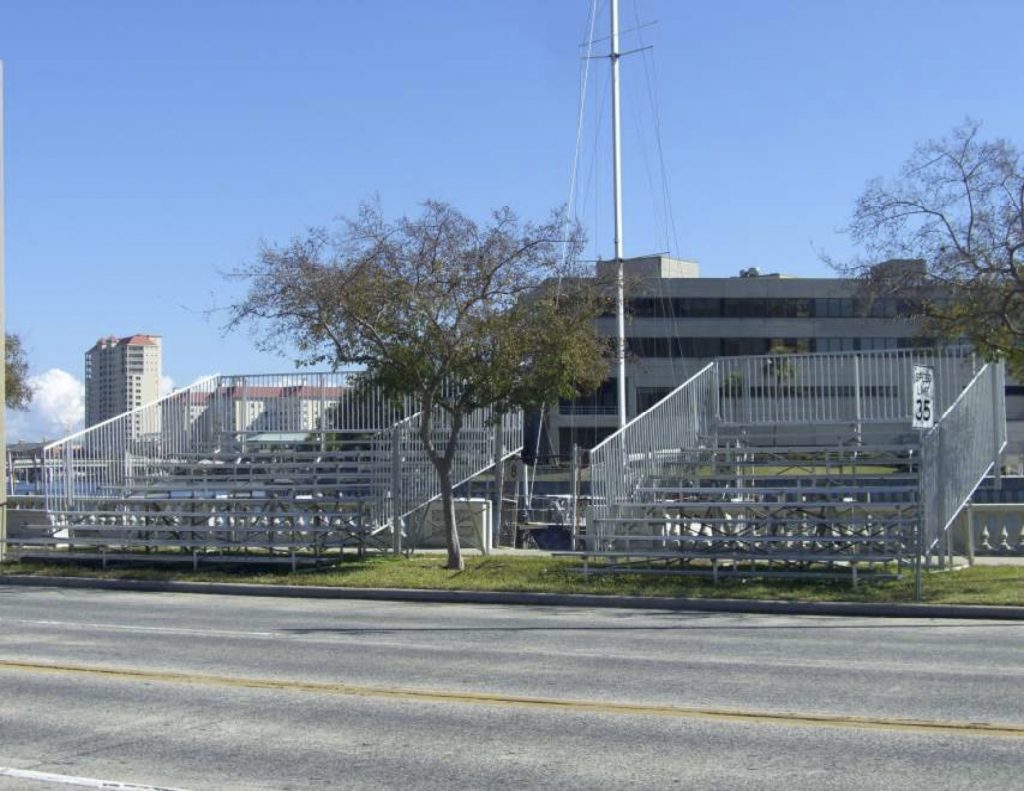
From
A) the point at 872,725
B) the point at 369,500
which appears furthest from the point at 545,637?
the point at 369,500

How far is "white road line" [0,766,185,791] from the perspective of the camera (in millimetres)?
7520

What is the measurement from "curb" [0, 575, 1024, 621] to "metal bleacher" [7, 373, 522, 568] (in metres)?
1.61

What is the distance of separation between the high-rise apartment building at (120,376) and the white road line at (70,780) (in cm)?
2308

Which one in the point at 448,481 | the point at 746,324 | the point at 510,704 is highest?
the point at 746,324

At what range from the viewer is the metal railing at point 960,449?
20.2 meters

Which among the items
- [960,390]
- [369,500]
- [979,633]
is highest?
[960,390]

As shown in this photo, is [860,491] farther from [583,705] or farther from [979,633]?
[583,705]

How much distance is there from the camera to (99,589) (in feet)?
73.5

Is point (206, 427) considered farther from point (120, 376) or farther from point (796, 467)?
point (796, 467)

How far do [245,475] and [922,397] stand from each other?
1335cm

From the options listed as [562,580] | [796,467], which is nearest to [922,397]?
[796,467]

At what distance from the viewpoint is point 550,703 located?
1017cm

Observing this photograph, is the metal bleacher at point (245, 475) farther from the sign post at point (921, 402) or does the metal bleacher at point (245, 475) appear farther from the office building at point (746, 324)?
the office building at point (746, 324)

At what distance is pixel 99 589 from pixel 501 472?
765 centimetres
